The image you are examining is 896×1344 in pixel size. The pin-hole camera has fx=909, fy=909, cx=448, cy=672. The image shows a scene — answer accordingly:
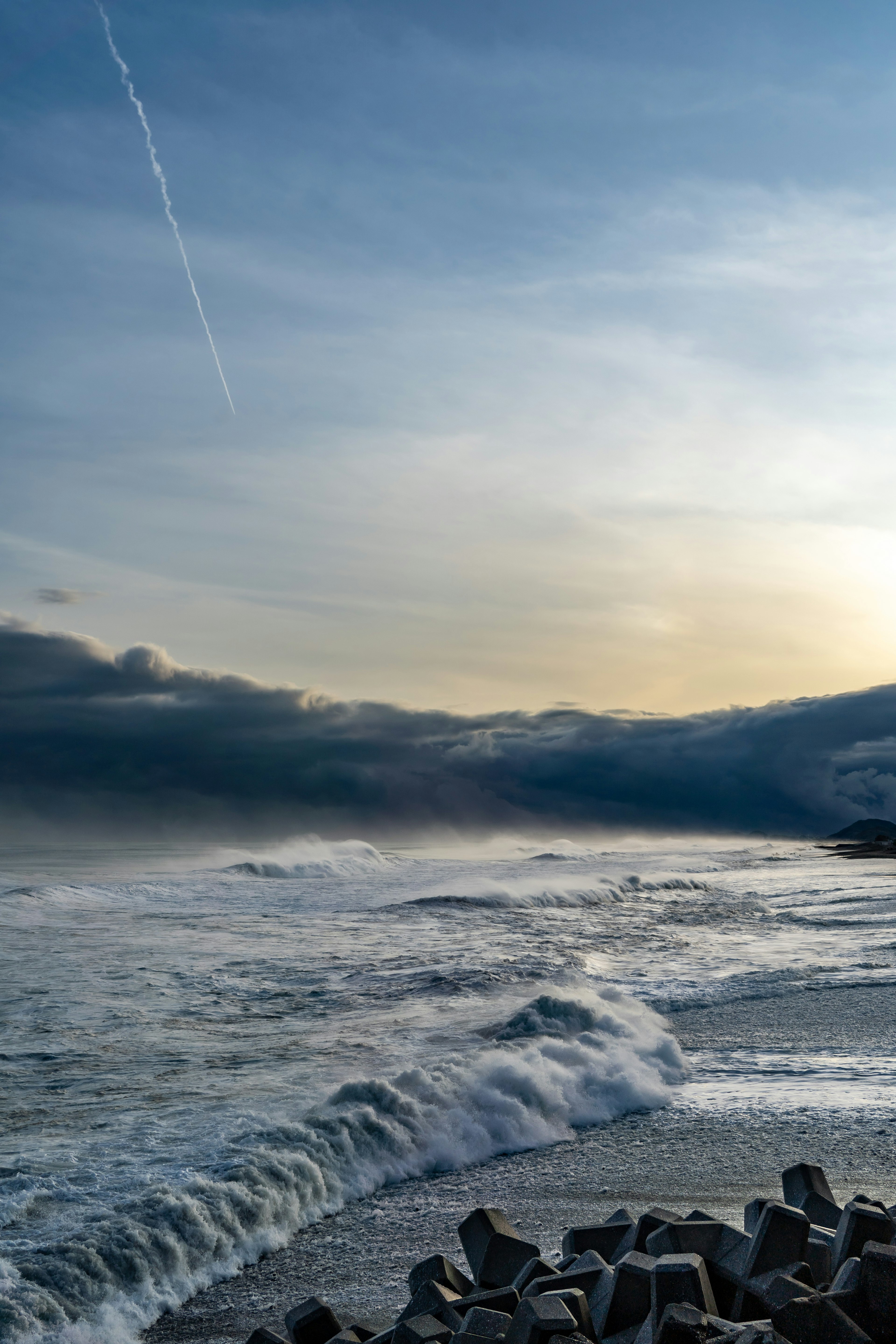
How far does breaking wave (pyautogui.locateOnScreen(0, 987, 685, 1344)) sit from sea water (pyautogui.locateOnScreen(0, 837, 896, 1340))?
14 mm

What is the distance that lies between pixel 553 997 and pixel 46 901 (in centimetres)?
1893

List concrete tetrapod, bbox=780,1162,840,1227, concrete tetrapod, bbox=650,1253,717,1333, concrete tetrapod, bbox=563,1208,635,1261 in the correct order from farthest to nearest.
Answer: concrete tetrapod, bbox=780,1162,840,1227 < concrete tetrapod, bbox=563,1208,635,1261 < concrete tetrapod, bbox=650,1253,717,1333

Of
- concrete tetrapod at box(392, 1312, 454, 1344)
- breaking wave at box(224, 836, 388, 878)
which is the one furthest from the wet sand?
breaking wave at box(224, 836, 388, 878)

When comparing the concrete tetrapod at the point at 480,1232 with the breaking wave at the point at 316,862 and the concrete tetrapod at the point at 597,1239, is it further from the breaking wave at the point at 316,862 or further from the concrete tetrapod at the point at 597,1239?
the breaking wave at the point at 316,862

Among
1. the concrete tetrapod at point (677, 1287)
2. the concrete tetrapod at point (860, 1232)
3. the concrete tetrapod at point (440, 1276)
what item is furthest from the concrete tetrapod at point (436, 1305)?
the concrete tetrapod at point (860, 1232)

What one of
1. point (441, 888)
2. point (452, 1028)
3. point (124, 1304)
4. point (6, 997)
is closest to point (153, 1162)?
point (124, 1304)

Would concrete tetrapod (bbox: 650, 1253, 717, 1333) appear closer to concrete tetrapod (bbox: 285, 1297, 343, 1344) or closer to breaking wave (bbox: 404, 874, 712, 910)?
concrete tetrapod (bbox: 285, 1297, 343, 1344)

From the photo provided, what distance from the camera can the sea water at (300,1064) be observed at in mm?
4383

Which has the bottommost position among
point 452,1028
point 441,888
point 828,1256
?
point 441,888

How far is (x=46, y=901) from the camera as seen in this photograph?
23.5m

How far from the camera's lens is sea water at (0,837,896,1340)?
438 centimetres

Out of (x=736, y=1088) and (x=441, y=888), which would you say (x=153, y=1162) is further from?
(x=441, y=888)

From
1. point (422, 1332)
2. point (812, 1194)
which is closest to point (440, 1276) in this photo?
point (422, 1332)

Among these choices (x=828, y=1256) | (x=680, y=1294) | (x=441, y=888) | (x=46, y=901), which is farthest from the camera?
(x=441, y=888)
